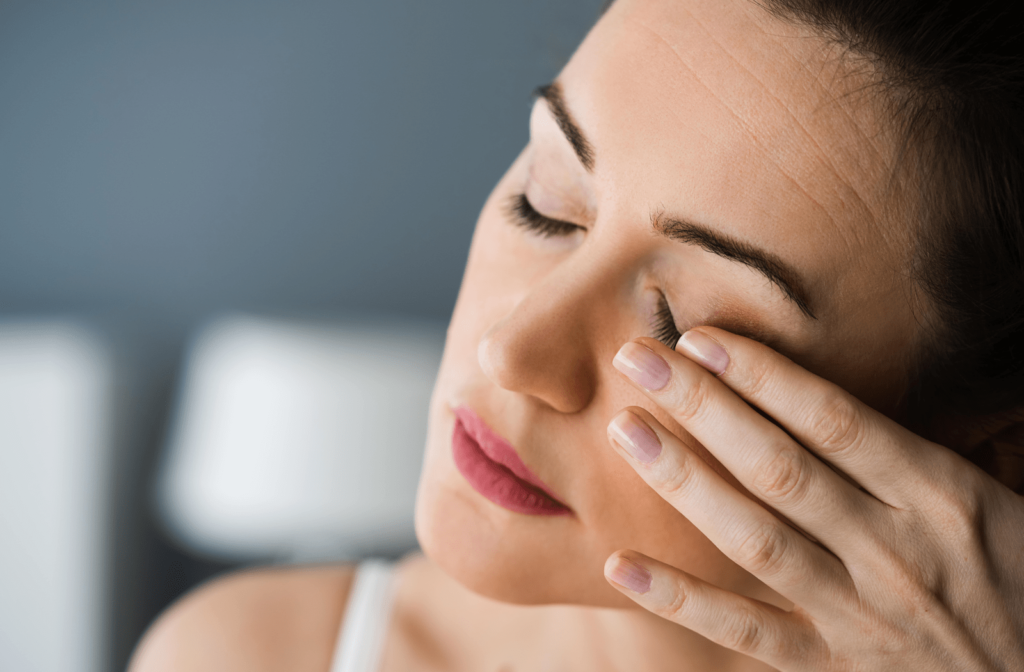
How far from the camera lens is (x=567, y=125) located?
69 centimetres

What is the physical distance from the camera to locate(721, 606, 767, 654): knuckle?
669 millimetres

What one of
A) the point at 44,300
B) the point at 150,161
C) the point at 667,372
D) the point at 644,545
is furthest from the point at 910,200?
the point at 44,300

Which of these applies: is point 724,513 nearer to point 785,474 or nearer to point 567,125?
point 785,474

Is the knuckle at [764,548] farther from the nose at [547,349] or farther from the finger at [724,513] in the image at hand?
the nose at [547,349]

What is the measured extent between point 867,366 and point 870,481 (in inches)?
4.0

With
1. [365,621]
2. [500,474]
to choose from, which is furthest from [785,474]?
[365,621]

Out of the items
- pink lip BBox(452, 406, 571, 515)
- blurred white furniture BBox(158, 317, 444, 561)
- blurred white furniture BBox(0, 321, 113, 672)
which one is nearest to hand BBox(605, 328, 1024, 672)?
pink lip BBox(452, 406, 571, 515)

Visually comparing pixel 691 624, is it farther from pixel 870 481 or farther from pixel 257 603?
pixel 257 603

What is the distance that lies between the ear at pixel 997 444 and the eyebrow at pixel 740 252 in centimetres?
29

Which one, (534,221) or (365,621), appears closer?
(534,221)

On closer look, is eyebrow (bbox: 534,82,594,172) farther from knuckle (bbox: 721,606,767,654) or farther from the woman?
knuckle (bbox: 721,606,767,654)

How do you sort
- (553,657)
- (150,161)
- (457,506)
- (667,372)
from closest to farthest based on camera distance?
(667,372), (457,506), (553,657), (150,161)

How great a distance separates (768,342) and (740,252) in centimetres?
9

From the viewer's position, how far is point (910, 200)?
25.6 inches
